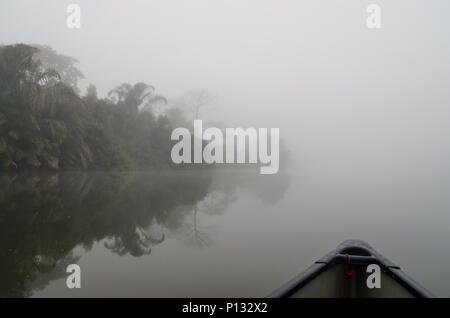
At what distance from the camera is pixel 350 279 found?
6.41 ft

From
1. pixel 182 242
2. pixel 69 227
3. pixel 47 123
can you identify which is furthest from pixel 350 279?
pixel 47 123

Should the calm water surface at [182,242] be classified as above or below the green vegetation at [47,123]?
below

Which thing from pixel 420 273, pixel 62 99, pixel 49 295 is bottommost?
pixel 420 273

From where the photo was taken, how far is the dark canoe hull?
1.63 metres

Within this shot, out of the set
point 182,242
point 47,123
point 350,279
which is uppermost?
point 47,123

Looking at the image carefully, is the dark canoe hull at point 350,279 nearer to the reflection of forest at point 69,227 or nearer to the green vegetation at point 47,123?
the reflection of forest at point 69,227

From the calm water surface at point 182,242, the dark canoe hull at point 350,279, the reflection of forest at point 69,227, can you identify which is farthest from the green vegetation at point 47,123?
the dark canoe hull at point 350,279

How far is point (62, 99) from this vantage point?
1270cm

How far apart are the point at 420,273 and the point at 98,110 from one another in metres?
17.1

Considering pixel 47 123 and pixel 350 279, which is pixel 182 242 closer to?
pixel 350 279

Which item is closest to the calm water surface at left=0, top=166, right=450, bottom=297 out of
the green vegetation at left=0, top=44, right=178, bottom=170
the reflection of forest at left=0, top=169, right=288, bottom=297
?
the reflection of forest at left=0, top=169, right=288, bottom=297

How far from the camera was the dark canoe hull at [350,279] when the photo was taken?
1.63 meters
